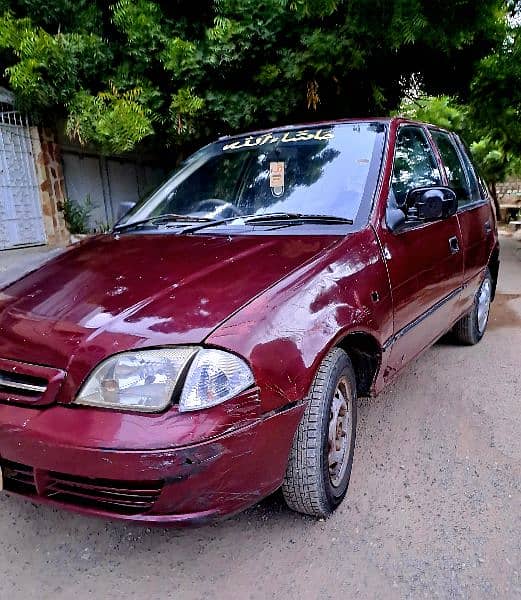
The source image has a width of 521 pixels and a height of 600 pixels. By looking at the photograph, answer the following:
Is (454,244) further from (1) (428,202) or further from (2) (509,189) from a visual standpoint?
(2) (509,189)

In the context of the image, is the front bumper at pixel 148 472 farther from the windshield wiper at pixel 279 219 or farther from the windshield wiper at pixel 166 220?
the windshield wiper at pixel 166 220

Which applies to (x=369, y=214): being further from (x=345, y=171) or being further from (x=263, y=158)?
(x=263, y=158)

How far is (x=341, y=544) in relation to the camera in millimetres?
2000

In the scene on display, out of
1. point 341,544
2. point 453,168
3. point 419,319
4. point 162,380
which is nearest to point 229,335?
point 162,380

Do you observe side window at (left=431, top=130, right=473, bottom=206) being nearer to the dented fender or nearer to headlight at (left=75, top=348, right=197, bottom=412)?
the dented fender

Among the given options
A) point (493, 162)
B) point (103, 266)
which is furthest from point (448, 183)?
point (493, 162)

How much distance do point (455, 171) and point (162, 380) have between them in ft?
9.86

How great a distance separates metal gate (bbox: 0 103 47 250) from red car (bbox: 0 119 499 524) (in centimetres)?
595

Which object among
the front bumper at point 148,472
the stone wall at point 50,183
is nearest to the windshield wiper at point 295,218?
the front bumper at point 148,472

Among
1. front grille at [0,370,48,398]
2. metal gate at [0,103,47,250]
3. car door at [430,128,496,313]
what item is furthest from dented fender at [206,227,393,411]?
metal gate at [0,103,47,250]

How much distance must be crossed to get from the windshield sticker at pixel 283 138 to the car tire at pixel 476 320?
1957 mm

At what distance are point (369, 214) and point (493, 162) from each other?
698 inches

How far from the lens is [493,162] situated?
17797 mm

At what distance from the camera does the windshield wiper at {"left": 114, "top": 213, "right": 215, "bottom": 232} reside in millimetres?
2769
